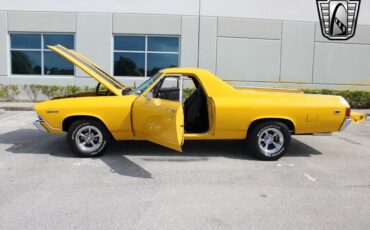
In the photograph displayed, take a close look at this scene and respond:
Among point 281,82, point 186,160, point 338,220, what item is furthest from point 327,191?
point 281,82

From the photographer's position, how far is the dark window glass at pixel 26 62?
16.4m

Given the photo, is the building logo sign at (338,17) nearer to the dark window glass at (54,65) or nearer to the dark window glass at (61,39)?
the dark window glass at (61,39)

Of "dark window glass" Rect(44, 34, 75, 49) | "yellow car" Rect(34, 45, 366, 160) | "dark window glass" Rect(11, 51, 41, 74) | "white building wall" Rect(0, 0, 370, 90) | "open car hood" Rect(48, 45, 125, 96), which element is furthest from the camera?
"dark window glass" Rect(11, 51, 41, 74)

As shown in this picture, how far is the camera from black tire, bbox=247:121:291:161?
6176 mm

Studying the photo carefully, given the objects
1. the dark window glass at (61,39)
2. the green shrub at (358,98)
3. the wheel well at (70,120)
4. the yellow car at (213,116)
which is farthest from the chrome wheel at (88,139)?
the green shrub at (358,98)

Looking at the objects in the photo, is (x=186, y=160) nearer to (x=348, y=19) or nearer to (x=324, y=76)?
(x=324, y=76)

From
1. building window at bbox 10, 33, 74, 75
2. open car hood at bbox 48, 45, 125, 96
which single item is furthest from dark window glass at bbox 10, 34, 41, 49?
open car hood at bbox 48, 45, 125, 96

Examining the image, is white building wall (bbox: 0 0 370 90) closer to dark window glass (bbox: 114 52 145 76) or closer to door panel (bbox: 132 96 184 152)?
dark window glass (bbox: 114 52 145 76)

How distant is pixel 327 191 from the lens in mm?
4805

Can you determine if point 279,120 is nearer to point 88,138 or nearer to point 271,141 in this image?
point 271,141

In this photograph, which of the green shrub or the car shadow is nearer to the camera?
the car shadow

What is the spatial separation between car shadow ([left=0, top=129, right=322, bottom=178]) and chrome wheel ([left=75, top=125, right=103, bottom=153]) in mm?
255

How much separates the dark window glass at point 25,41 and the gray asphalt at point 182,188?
10079 millimetres

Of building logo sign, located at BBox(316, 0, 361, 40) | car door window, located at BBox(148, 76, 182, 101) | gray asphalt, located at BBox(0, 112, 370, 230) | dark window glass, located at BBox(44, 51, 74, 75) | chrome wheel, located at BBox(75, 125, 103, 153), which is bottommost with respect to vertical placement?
gray asphalt, located at BBox(0, 112, 370, 230)
